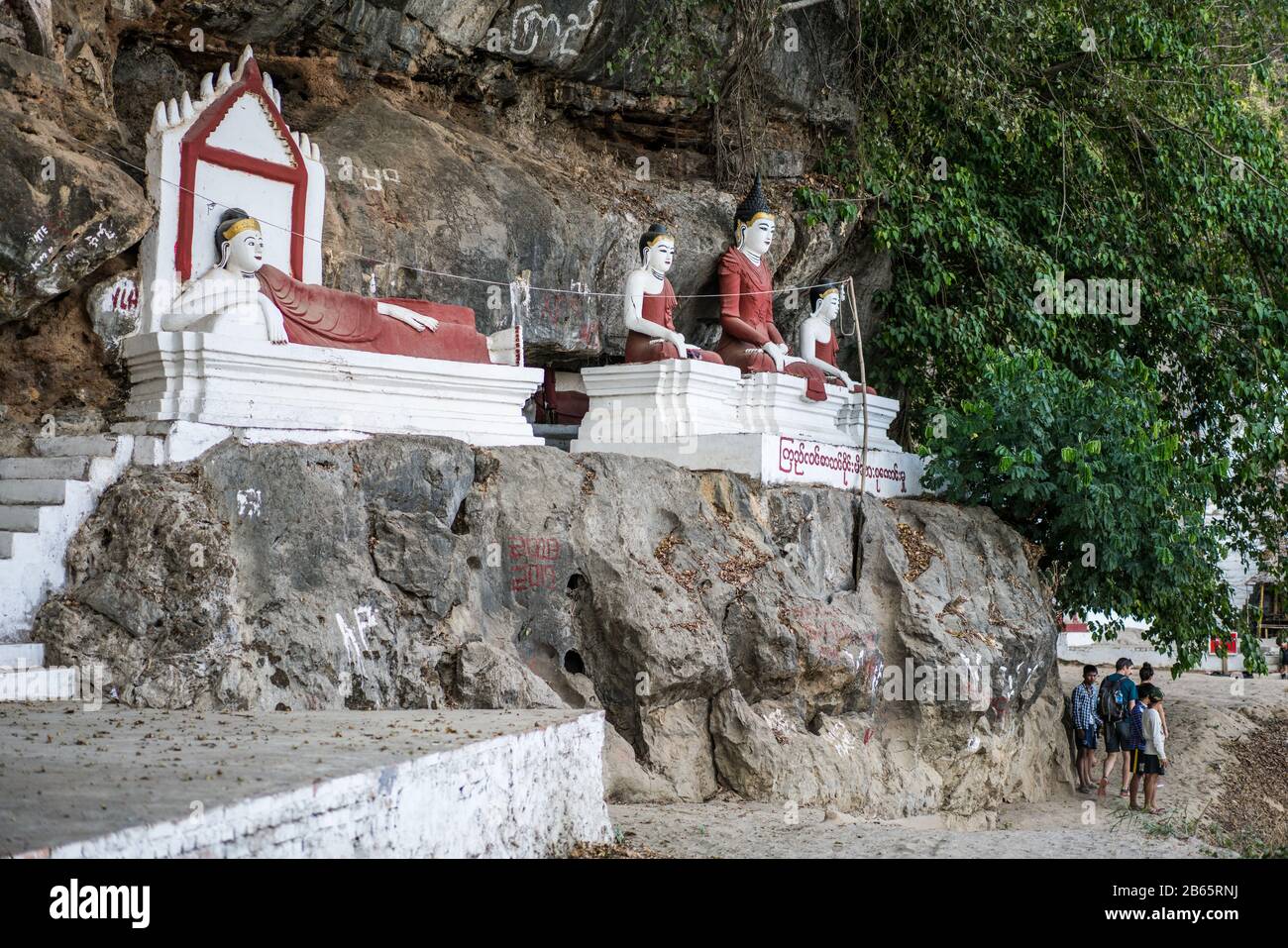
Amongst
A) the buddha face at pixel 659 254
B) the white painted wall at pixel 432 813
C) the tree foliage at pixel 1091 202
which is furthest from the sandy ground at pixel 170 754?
the tree foliage at pixel 1091 202

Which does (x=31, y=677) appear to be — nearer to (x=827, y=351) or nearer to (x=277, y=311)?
(x=277, y=311)

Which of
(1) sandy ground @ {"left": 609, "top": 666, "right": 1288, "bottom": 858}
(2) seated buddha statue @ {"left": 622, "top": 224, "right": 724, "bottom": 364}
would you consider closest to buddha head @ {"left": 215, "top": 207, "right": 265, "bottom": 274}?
(2) seated buddha statue @ {"left": 622, "top": 224, "right": 724, "bottom": 364}

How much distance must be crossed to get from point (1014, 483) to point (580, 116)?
6.14 m

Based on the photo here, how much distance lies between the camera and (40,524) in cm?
773

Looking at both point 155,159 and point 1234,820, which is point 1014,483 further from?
point 155,159

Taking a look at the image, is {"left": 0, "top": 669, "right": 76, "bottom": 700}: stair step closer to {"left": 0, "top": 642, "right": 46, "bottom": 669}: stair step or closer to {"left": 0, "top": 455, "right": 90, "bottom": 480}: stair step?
{"left": 0, "top": 642, "right": 46, "bottom": 669}: stair step

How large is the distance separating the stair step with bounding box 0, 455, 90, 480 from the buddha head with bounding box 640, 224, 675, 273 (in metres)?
5.65

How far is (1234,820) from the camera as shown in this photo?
1309 cm

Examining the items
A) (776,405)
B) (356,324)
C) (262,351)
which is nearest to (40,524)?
(262,351)

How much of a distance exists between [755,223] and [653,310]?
1.85 metres

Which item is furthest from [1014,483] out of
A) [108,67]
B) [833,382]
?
[108,67]

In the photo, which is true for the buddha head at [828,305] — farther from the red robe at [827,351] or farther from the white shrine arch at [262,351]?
the white shrine arch at [262,351]

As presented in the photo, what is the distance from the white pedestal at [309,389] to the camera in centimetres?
878

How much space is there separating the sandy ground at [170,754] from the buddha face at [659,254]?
6219 mm
